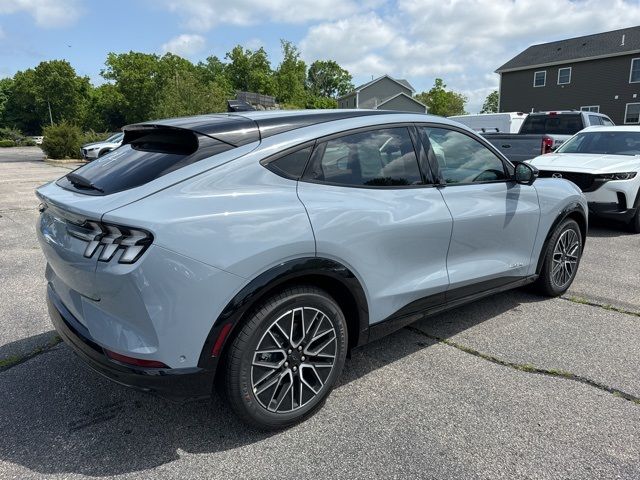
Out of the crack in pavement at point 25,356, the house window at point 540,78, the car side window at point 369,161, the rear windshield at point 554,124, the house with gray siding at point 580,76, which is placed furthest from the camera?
the house window at point 540,78

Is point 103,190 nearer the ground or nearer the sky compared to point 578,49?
nearer the ground

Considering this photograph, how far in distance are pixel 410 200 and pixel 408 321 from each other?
81 centimetres

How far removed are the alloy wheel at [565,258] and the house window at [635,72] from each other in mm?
35088

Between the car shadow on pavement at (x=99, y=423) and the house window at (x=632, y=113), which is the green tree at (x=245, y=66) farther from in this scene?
the car shadow on pavement at (x=99, y=423)

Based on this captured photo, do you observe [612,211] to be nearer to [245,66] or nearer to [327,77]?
[245,66]

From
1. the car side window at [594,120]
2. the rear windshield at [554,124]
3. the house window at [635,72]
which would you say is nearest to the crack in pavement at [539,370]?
the rear windshield at [554,124]

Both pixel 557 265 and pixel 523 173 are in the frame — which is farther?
pixel 557 265

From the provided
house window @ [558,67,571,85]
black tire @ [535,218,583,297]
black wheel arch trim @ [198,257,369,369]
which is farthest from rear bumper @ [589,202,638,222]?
house window @ [558,67,571,85]

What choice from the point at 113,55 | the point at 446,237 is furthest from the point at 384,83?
the point at 446,237

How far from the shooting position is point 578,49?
35.8 m

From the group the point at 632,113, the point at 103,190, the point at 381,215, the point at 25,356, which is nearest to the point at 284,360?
the point at 381,215

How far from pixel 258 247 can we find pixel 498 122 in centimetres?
1522

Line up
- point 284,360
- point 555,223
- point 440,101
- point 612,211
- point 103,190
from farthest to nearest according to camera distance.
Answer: point 440,101
point 612,211
point 555,223
point 284,360
point 103,190

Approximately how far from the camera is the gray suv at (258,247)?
2.19 metres
